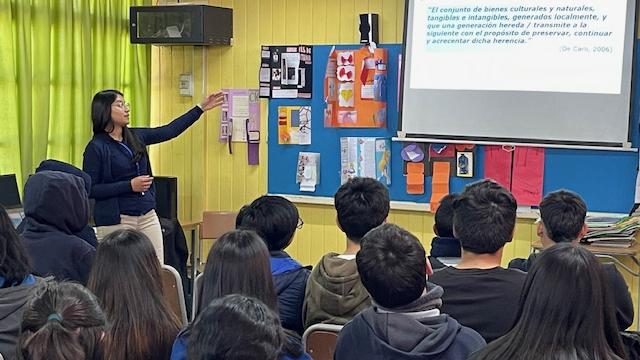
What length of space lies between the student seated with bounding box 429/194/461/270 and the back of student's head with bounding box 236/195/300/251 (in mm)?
566

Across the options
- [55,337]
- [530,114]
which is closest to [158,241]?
[530,114]

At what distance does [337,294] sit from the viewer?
2598mm

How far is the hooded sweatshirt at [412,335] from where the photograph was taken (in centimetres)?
193

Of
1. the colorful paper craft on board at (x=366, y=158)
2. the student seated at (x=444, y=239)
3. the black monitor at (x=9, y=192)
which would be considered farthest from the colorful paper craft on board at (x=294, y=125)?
the student seated at (x=444, y=239)

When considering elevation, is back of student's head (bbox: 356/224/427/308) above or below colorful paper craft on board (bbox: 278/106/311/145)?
below

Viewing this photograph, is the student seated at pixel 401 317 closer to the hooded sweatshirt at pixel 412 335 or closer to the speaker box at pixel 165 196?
the hooded sweatshirt at pixel 412 335

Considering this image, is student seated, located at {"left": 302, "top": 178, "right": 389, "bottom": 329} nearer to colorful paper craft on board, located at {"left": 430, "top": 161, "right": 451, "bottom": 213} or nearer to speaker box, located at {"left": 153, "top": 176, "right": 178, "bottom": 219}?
colorful paper craft on board, located at {"left": 430, "top": 161, "right": 451, "bottom": 213}

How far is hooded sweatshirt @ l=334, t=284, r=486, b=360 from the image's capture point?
75.8 inches

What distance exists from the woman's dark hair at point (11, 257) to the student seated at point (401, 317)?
3.47 feet

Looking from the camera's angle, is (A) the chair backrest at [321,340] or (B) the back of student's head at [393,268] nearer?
(B) the back of student's head at [393,268]

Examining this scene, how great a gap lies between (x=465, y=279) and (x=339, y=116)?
3126mm

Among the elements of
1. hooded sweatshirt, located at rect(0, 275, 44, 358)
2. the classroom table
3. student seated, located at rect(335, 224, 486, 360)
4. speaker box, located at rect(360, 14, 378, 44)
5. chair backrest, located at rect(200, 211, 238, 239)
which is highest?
speaker box, located at rect(360, 14, 378, 44)

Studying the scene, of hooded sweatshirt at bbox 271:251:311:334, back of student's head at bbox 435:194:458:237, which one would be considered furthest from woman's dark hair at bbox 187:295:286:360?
back of student's head at bbox 435:194:458:237

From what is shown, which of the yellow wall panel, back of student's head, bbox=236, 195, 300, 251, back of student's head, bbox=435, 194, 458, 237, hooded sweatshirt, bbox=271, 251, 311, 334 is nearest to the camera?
hooded sweatshirt, bbox=271, 251, 311, 334
